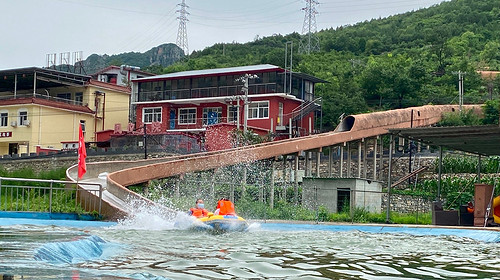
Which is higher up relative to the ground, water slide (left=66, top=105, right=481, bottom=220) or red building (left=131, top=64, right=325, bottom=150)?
red building (left=131, top=64, right=325, bottom=150)

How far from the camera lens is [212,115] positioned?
5662 cm

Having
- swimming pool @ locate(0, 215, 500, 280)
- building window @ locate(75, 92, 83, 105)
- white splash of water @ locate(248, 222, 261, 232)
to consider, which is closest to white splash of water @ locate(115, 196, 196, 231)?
white splash of water @ locate(248, 222, 261, 232)

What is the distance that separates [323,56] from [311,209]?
4766cm

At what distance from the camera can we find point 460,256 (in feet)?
42.0

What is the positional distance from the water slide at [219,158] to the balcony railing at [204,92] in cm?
1510

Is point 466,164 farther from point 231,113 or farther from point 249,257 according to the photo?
point 249,257

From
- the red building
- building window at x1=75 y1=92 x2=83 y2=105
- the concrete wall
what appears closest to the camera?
the concrete wall

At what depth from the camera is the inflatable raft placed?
19109 millimetres

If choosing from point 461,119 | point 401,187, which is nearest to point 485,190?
point 401,187

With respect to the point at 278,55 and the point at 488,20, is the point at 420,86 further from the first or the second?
the point at 488,20

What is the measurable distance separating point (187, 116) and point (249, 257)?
154 feet

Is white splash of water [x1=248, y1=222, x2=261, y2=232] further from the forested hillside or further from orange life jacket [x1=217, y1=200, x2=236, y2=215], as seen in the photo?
the forested hillside

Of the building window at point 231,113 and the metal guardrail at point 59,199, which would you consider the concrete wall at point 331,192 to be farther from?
the building window at point 231,113

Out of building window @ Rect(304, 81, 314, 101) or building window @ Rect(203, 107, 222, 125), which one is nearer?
building window @ Rect(203, 107, 222, 125)
